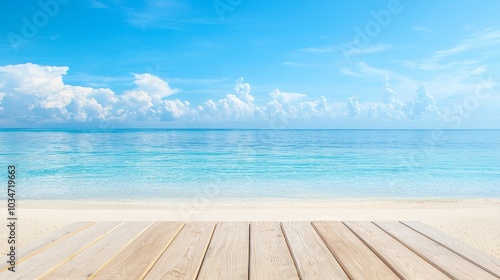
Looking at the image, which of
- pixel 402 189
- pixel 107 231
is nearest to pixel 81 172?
pixel 402 189

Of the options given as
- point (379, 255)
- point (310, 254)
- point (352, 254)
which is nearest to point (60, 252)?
point (310, 254)

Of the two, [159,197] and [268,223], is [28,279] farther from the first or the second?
[159,197]

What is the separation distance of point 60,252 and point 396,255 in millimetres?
2077

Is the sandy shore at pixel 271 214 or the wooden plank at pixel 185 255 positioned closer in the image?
the wooden plank at pixel 185 255

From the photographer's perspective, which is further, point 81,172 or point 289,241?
point 81,172

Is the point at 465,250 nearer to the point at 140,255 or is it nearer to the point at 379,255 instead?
the point at 379,255

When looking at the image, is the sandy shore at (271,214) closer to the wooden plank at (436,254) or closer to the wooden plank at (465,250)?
the wooden plank at (465,250)

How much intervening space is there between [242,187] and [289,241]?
43.2 feet

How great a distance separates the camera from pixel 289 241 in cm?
255

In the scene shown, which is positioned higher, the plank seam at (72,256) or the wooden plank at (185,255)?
the wooden plank at (185,255)

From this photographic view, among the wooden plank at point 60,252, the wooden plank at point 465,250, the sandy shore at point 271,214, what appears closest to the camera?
the wooden plank at point 60,252

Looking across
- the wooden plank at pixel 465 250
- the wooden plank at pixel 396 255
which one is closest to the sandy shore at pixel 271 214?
the wooden plank at pixel 465 250

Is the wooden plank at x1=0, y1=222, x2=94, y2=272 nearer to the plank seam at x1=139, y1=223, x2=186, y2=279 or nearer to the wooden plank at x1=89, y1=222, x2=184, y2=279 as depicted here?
the wooden plank at x1=89, y1=222, x2=184, y2=279

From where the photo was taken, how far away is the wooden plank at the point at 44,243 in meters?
2.16
